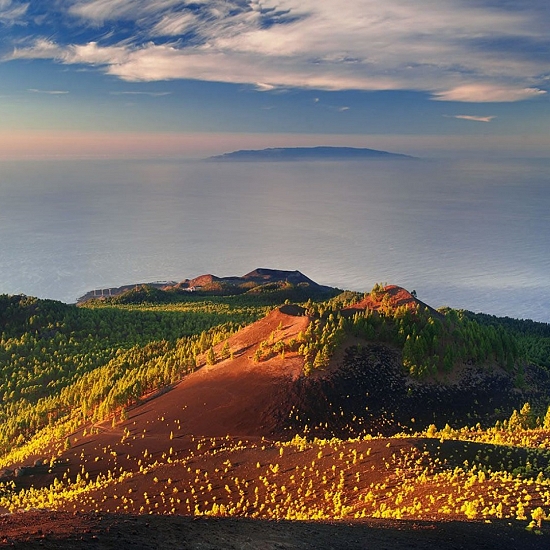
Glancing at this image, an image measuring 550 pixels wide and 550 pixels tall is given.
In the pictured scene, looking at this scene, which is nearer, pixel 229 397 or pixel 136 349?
pixel 229 397

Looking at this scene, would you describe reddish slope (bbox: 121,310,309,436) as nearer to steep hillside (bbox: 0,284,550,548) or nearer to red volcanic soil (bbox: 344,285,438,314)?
steep hillside (bbox: 0,284,550,548)

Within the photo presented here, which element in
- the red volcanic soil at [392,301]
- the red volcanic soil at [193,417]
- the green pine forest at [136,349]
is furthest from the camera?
the red volcanic soil at [392,301]

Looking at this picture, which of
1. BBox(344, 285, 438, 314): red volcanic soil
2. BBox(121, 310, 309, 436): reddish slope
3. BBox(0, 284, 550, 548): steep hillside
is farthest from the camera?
BBox(344, 285, 438, 314): red volcanic soil

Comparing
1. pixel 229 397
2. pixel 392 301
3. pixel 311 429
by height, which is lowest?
pixel 311 429

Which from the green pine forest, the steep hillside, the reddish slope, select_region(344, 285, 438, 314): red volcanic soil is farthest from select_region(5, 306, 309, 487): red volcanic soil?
select_region(344, 285, 438, 314): red volcanic soil

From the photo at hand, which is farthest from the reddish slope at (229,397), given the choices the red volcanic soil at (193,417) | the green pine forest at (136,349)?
the green pine forest at (136,349)

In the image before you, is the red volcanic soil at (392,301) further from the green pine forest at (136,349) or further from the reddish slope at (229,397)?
the reddish slope at (229,397)

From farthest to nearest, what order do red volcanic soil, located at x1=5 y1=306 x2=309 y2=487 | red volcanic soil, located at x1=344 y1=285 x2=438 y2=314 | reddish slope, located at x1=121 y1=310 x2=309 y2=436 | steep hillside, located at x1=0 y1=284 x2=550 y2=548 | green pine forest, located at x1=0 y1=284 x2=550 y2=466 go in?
red volcanic soil, located at x1=344 y1=285 x2=438 y2=314
green pine forest, located at x1=0 y1=284 x2=550 y2=466
reddish slope, located at x1=121 y1=310 x2=309 y2=436
red volcanic soil, located at x1=5 y1=306 x2=309 y2=487
steep hillside, located at x1=0 y1=284 x2=550 y2=548

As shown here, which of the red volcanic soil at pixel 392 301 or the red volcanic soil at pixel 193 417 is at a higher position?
the red volcanic soil at pixel 392 301

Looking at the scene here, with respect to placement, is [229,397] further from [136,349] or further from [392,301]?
[136,349]

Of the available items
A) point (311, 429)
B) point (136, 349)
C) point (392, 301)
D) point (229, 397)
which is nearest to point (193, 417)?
point (229, 397)

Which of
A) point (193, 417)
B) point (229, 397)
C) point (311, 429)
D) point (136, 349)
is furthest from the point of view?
point (136, 349)
